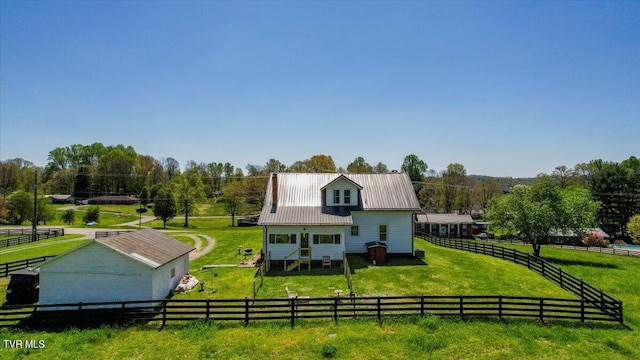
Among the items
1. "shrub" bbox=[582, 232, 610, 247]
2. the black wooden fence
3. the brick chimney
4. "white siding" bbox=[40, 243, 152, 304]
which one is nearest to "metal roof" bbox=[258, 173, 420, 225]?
the brick chimney

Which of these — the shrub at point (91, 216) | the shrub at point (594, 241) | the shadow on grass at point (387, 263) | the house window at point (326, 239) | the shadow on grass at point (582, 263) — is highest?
the house window at point (326, 239)

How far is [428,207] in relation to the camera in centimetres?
8212

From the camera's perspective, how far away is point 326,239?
26.8m

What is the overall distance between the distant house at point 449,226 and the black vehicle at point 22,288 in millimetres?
51238

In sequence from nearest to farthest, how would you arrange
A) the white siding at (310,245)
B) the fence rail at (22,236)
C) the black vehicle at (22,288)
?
the black vehicle at (22,288), the white siding at (310,245), the fence rail at (22,236)

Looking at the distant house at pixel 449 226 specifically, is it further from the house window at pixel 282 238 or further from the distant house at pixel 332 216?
the house window at pixel 282 238

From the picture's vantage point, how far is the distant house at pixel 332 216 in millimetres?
26594

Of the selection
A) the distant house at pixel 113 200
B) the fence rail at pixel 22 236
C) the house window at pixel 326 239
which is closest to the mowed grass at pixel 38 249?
the fence rail at pixel 22 236

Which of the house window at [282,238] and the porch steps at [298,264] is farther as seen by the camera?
the house window at [282,238]

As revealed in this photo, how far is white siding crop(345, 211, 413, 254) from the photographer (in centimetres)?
2948

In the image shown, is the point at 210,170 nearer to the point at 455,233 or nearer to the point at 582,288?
the point at 455,233

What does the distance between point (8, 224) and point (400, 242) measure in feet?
231

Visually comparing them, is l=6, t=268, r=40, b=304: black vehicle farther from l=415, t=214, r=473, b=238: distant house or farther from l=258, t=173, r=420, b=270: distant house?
l=415, t=214, r=473, b=238: distant house

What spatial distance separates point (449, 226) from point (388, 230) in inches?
1362
